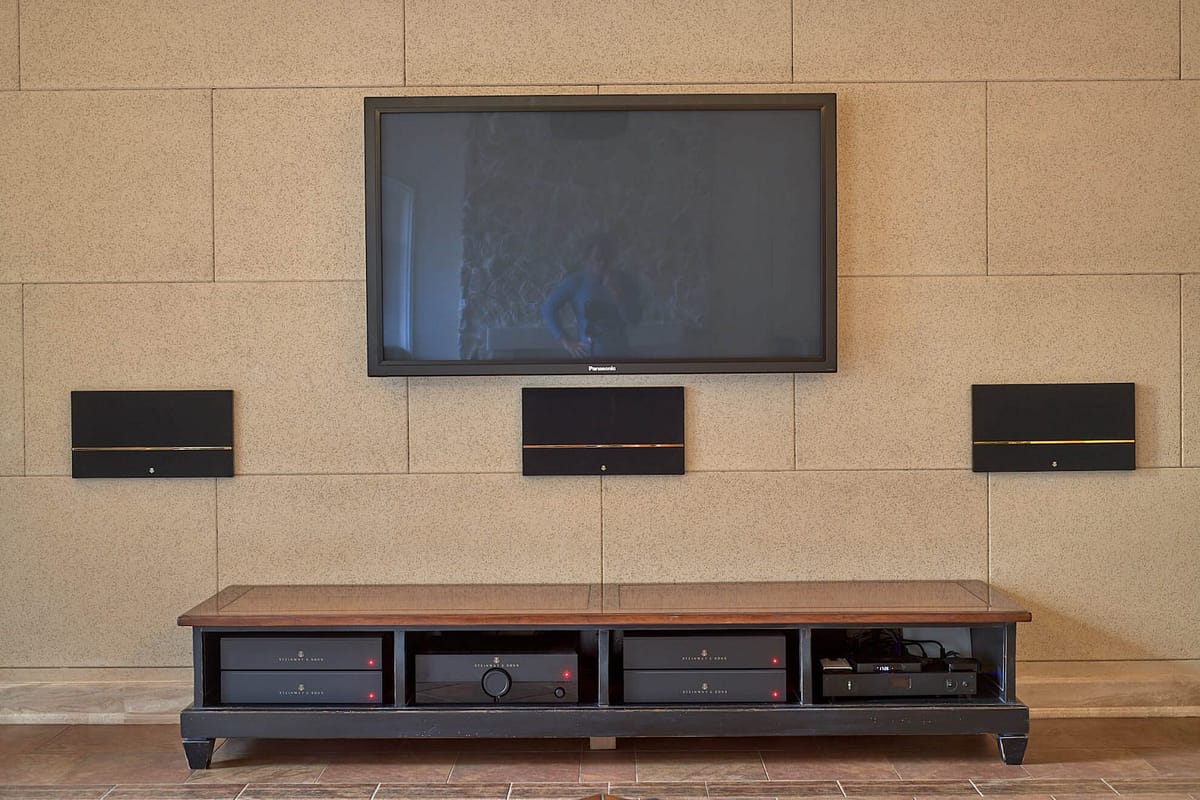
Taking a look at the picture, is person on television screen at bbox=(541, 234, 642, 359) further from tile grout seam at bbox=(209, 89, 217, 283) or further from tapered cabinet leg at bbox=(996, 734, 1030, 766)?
tapered cabinet leg at bbox=(996, 734, 1030, 766)

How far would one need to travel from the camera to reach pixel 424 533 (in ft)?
11.3

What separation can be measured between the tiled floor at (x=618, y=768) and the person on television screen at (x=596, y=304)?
121cm

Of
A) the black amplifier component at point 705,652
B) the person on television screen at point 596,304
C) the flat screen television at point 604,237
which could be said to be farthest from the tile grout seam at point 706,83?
the black amplifier component at point 705,652

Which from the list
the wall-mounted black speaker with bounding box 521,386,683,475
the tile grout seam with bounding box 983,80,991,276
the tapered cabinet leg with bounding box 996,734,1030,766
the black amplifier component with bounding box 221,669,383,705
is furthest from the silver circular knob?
the tile grout seam with bounding box 983,80,991,276

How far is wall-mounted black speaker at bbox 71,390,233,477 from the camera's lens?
3391mm

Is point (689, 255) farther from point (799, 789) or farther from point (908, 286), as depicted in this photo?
point (799, 789)

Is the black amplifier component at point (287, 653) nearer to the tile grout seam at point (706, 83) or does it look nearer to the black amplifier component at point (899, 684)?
the black amplifier component at point (899, 684)

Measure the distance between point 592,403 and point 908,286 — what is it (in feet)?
3.53

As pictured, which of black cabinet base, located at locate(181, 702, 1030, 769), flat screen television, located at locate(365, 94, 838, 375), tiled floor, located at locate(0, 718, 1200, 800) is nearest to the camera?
tiled floor, located at locate(0, 718, 1200, 800)

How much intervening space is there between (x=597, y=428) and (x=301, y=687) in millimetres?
1169

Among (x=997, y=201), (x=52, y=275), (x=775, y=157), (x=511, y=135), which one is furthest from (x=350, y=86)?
(x=997, y=201)

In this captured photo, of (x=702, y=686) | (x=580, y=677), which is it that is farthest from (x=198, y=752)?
(x=702, y=686)

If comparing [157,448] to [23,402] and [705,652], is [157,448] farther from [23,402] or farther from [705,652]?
[705,652]

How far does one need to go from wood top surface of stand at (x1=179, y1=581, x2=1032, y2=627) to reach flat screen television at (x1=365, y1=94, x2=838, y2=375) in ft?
2.25
